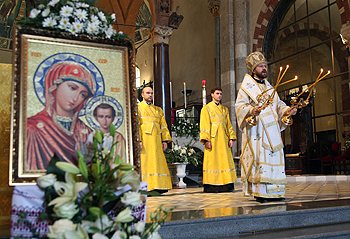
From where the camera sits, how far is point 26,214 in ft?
5.39

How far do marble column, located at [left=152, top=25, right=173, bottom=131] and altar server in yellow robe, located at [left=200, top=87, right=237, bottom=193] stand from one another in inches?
83.9

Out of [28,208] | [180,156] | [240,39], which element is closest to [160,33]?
[240,39]

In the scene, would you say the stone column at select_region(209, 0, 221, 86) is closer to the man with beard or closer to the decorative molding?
the decorative molding

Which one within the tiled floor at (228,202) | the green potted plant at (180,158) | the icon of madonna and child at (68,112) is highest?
the icon of madonna and child at (68,112)

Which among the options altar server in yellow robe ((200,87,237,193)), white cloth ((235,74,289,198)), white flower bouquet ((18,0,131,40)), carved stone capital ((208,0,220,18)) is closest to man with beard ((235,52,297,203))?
white cloth ((235,74,289,198))

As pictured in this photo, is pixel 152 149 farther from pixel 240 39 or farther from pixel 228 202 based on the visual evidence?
pixel 240 39

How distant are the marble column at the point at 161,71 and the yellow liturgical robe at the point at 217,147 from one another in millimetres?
2117

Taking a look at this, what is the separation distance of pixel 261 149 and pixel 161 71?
5.22 meters

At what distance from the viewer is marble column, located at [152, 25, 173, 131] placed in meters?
9.10

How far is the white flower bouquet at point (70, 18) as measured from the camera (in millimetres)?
1985

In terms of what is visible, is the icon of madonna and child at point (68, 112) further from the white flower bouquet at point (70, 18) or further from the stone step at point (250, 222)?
the stone step at point (250, 222)

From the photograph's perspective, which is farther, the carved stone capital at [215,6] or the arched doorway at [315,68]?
the carved stone capital at [215,6]

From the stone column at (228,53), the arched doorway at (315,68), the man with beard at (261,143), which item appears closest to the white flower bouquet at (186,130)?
the stone column at (228,53)

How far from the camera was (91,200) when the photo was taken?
1636 millimetres
